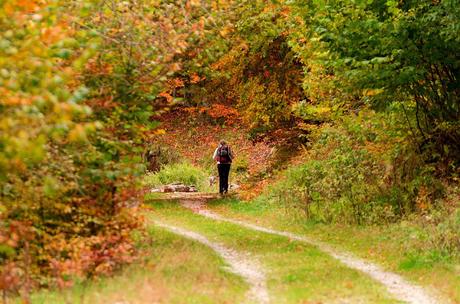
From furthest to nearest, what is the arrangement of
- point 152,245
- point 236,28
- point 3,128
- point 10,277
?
point 236,28
point 152,245
point 10,277
point 3,128

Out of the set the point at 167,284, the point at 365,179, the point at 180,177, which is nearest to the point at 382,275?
the point at 167,284

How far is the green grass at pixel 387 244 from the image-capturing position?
45.1 feet

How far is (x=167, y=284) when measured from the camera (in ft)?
39.7

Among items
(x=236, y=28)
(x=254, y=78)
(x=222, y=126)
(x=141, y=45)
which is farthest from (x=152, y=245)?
(x=222, y=126)

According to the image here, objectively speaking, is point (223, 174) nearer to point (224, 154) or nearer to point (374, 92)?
point (224, 154)

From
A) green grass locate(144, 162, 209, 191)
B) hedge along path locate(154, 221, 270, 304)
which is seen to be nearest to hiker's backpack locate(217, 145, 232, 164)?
green grass locate(144, 162, 209, 191)

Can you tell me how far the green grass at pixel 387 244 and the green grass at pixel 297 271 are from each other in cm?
95

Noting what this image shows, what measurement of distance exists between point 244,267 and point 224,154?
1425 centimetres

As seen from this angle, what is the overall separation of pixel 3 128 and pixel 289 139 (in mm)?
23263

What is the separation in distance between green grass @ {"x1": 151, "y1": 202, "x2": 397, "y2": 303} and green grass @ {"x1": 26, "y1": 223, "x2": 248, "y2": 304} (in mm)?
830

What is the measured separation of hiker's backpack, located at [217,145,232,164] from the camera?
29125mm

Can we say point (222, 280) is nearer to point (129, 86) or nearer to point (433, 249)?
point (129, 86)

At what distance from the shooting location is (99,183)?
13992 mm

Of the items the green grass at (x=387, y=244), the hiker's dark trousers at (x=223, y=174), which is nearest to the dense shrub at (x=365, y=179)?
the green grass at (x=387, y=244)
